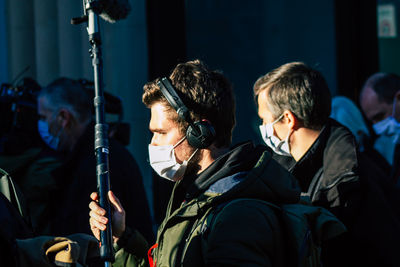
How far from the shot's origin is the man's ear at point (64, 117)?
182 inches

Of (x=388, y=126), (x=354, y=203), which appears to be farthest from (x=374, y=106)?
(x=354, y=203)

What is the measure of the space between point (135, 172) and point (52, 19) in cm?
287

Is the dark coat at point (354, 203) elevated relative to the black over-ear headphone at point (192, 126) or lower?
lower

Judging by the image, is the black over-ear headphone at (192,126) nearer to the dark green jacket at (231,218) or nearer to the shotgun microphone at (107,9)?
the dark green jacket at (231,218)

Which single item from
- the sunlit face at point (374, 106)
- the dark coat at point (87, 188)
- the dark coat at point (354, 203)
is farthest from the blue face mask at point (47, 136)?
the sunlit face at point (374, 106)

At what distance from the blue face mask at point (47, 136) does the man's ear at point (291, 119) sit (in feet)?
6.24

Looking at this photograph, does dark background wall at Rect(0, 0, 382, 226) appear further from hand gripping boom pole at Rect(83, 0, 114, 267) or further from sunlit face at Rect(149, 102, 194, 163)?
hand gripping boom pole at Rect(83, 0, 114, 267)

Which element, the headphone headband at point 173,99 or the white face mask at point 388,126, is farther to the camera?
the white face mask at point 388,126

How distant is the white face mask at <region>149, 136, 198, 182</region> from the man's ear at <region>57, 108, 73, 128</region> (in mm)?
1891

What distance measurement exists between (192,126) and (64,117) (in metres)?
2.22

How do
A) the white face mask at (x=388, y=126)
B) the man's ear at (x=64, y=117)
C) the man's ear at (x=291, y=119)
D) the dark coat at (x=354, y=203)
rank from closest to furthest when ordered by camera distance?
the dark coat at (x=354, y=203), the man's ear at (x=291, y=119), the man's ear at (x=64, y=117), the white face mask at (x=388, y=126)

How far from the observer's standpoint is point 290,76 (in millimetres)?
3506

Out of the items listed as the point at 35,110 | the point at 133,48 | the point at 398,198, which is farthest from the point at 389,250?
the point at 133,48

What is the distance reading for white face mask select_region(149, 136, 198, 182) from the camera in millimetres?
2820
